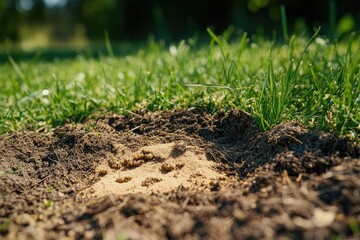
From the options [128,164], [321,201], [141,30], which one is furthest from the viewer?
[141,30]

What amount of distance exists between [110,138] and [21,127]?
710 millimetres

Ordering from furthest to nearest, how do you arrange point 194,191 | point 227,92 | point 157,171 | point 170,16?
point 170,16, point 227,92, point 157,171, point 194,191

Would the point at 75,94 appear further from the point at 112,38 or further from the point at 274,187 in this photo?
the point at 112,38

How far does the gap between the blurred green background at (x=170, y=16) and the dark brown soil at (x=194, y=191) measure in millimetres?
6959

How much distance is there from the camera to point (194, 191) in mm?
1894

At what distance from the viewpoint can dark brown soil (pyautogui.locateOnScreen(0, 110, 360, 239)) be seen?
1.50 meters

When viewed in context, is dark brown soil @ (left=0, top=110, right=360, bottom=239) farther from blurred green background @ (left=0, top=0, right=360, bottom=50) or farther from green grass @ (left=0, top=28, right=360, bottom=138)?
blurred green background @ (left=0, top=0, right=360, bottom=50)

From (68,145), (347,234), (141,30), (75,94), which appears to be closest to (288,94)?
(347,234)

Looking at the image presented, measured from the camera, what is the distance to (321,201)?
155cm

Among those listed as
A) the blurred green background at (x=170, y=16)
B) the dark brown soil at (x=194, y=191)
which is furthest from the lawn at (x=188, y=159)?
the blurred green background at (x=170, y=16)

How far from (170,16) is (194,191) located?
43.6 ft

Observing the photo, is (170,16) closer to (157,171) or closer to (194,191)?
(157,171)

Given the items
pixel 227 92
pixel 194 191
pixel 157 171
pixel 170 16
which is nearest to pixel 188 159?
pixel 157 171

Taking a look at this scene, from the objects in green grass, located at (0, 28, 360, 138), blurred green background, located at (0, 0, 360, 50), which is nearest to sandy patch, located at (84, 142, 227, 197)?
green grass, located at (0, 28, 360, 138)
